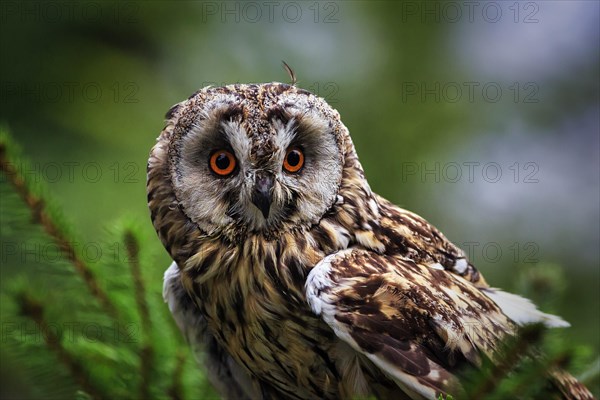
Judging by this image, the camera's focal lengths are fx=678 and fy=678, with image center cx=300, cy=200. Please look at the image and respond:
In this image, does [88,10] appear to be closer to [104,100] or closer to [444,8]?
[104,100]

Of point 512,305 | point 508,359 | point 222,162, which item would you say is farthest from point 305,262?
point 508,359

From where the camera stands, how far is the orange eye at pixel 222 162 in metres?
2.08

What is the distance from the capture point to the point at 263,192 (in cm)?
199

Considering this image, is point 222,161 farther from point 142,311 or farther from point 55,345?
point 55,345

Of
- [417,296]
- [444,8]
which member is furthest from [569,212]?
[417,296]

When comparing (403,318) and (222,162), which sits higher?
(222,162)

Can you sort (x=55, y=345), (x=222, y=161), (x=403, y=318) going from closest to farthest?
(x=55, y=345) → (x=403, y=318) → (x=222, y=161)

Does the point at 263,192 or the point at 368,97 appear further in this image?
the point at 368,97

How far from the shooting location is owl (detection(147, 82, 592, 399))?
195 cm

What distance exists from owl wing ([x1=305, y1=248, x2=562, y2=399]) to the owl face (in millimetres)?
228

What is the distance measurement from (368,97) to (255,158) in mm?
2257

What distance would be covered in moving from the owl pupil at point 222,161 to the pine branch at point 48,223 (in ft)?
1.79

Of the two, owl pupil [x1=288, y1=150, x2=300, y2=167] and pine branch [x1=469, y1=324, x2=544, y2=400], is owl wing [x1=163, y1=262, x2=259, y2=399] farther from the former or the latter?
pine branch [x1=469, y1=324, x2=544, y2=400]

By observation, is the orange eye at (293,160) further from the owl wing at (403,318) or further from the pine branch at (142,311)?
the pine branch at (142,311)
